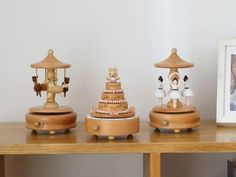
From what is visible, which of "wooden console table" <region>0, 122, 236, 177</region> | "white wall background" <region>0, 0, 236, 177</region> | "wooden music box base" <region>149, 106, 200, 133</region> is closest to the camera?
"wooden console table" <region>0, 122, 236, 177</region>

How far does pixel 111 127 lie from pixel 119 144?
0.05 metres

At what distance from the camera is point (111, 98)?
1040mm

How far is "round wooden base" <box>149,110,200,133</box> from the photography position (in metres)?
1.08

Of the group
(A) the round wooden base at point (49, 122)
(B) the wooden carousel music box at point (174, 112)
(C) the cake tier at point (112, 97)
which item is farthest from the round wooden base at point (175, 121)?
(A) the round wooden base at point (49, 122)

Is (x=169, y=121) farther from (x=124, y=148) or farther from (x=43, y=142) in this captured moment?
(x=43, y=142)

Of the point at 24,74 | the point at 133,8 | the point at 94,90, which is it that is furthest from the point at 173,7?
the point at 24,74

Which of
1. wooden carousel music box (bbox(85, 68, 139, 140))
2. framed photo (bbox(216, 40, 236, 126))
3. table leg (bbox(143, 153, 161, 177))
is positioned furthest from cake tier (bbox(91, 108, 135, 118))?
framed photo (bbox(216, 40, 236, 126))

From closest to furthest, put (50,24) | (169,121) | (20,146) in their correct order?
(20,146), (169,121), (50,24)

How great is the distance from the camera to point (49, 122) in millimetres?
1062

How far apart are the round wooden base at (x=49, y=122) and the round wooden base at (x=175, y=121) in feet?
0.70

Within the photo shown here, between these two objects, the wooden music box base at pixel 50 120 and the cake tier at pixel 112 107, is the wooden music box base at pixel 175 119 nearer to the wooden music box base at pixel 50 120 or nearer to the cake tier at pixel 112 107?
the cake tier at pixel 112 107

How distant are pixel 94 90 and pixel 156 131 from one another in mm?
276

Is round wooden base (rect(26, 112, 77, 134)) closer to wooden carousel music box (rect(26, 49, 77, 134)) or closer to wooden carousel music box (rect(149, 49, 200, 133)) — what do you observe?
wooden carousel music box (rect(26, 49, 77, 134))

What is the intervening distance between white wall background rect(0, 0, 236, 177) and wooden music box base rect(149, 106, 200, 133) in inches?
9.0
